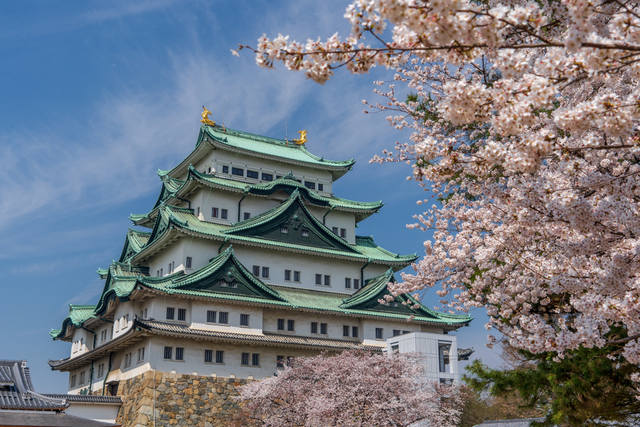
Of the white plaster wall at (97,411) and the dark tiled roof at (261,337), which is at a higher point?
the dark tiled roof at (261,337)

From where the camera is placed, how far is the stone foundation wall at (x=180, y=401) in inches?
1182

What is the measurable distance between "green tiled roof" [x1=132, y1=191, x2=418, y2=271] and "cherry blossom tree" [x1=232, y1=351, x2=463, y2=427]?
9.99m

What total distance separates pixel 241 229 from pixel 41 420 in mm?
18309

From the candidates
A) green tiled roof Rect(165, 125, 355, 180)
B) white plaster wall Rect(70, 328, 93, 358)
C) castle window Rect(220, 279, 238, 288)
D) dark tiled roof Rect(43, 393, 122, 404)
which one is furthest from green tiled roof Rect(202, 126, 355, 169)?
dark tiled roof Rect(43, 393, 122, 404)

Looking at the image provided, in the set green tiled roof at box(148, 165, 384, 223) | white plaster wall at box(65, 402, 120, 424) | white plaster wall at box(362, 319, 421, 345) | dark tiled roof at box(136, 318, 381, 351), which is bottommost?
white plaster wall at box(65, 402, 120, 424)

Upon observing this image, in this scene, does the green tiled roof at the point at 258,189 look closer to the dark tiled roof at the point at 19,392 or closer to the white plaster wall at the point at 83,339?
the white plaster wall at the point at 83,339

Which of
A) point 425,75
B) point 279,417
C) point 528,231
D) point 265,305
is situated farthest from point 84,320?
point 528,231

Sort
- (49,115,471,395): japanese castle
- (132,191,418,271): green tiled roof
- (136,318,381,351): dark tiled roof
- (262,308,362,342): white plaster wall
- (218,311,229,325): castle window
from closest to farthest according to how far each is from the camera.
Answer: (136,318,381,351): dark tiled roof, (49,115,471,395): japanese castle, (218,311,229,325): castle window, (262,308,362,342): white plaster wall, (132,191,418,271): green tiled roof

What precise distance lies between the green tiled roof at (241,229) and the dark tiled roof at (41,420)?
15.0 meters

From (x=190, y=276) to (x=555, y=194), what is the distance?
28825 mm

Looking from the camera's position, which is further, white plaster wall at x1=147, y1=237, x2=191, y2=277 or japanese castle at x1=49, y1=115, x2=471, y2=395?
white plaster wall at x1=147, y1=237, x2=191, y2=277

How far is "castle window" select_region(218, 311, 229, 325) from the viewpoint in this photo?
33.8 metres

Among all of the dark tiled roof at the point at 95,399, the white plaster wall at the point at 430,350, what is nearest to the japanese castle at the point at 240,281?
the dark tiled roof at the point at 95,399

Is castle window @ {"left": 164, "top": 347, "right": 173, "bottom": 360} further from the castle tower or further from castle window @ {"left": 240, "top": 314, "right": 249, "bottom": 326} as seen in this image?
castle window @ {"left": 240, "top": 314, "right": 249, "bottom": 326}
